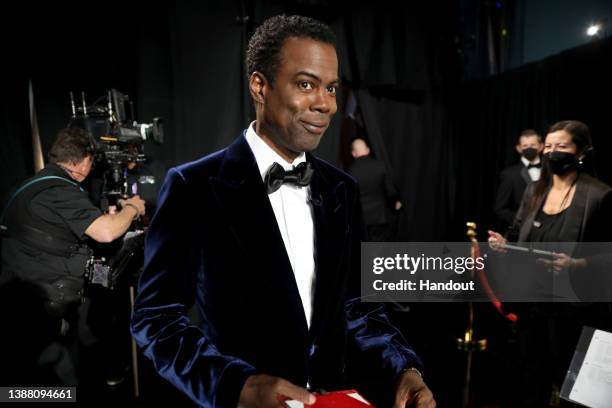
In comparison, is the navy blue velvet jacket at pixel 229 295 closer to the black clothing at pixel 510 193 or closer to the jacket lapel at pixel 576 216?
the jacket lapel at pixel 576 216

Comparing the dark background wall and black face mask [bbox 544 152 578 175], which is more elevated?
the dark background wall

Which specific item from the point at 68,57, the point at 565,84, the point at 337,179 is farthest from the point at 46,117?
the point at 565,84

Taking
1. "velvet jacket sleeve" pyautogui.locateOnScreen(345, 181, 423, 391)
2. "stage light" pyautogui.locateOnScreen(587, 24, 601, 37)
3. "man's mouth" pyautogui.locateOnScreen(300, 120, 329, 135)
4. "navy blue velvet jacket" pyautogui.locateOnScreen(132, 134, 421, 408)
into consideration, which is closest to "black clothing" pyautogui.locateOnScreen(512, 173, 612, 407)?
"velvet jacket sleeve" pyautogui.locateOnScreen(345, 181, 423, 391)

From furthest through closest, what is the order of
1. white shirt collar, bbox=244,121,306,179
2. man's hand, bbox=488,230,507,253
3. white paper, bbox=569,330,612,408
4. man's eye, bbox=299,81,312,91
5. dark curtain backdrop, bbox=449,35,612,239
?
dark curtain backdrop, bbox=449,35,612,239 < man's hand, bbox=488,230,507,253 < white paper, bbox=569,330,612,408 < white shirt collar, bbox=244,121,306,179 < man's eye, bbox=299,81,312,91

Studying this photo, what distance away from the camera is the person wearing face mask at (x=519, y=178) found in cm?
434

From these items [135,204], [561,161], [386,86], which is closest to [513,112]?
[386,86]

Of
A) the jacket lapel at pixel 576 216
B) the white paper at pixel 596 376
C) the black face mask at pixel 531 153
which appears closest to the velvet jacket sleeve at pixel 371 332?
the white paper at pixel 596 376

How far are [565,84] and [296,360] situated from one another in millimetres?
5133

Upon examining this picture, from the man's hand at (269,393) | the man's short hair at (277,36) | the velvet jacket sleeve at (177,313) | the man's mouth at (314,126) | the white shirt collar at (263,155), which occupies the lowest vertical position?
the man's hand at (269,393)

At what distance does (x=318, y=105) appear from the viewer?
1.01 m

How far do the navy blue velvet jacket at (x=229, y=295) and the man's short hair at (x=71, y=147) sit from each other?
2009 mm

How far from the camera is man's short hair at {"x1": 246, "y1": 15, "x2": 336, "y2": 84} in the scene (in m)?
1.03

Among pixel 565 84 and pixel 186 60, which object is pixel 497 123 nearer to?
pixel 565 84

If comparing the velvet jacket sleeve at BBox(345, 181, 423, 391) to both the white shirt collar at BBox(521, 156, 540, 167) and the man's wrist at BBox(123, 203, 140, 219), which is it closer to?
the man's wrist at BBox(123, 203, 140, 219)
